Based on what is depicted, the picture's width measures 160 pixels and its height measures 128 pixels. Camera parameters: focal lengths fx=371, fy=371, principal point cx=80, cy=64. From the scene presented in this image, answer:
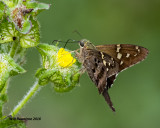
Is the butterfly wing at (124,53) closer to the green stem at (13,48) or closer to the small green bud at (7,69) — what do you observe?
the green stem at (13,48)

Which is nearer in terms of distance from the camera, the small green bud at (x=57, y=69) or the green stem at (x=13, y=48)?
the green stem at (x=13, y=48)

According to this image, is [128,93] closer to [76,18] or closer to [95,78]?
[76,18]

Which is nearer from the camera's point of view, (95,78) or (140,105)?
(95,78)

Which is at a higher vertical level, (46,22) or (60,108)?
(46,22)

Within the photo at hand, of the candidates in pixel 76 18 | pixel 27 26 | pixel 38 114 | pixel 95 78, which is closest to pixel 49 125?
pixel 38 114

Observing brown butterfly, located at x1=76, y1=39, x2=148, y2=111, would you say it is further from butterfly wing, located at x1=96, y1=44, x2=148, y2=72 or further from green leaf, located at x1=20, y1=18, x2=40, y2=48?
green leaf, located at x1=20, y1=18, x2=40, y2=48

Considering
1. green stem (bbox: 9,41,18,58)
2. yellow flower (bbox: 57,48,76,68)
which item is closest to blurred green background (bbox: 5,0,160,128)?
yellow flower (bbox: 57,48,76,68)

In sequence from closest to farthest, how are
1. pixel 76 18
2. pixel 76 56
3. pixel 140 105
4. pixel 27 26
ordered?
pixel 27 26 < pixel 76 56 < pixel 140 105 < pixel 76 18

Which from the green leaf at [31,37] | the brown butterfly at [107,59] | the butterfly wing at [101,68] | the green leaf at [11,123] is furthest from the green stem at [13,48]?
the butterfly wing at [101,68]
